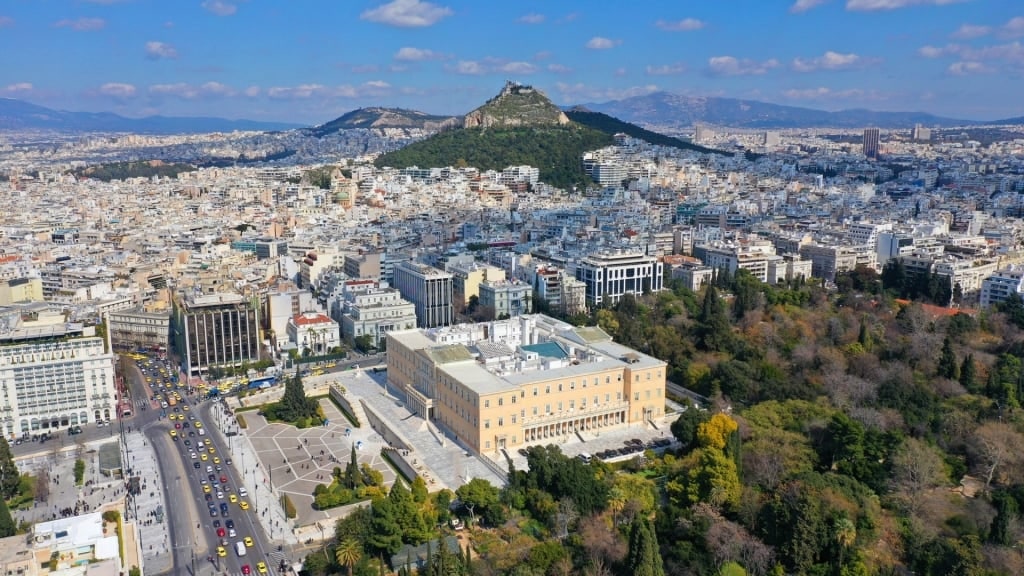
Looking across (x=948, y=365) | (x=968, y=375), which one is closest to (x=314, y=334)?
(x=948, y=365)

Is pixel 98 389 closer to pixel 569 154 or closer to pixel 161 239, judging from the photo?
pixel 161 239

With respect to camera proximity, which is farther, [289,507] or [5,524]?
[289,507]

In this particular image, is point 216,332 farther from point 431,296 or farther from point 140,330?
point 431,296

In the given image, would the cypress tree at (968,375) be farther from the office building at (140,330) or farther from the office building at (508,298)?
the office building at (140,330)

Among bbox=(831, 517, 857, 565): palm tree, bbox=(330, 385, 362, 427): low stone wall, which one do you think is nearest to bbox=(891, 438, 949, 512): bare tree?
bbox=(831, 517, 857, 565): palm tree

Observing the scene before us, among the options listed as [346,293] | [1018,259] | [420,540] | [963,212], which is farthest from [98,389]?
[963,212]

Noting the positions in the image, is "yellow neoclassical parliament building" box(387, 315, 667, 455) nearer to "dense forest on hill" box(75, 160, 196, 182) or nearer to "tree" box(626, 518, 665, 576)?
"tree" box(626, 518, 665, 576)
